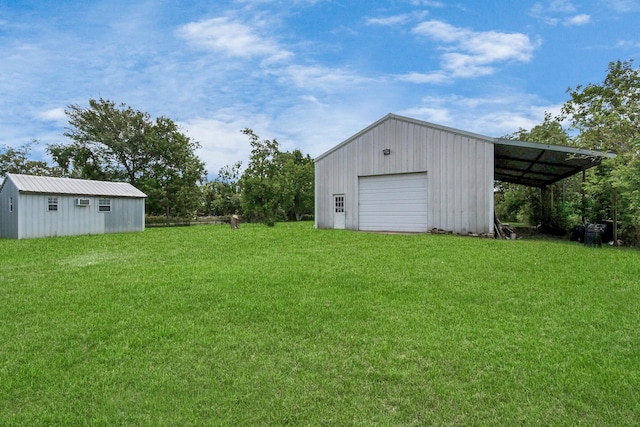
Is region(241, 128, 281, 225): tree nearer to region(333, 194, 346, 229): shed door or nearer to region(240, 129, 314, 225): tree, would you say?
region(240, 129, 314, 225): tree

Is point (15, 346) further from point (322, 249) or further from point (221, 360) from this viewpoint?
point (322, 249)

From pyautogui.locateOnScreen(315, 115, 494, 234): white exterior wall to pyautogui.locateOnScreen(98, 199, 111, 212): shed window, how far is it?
11889 mm

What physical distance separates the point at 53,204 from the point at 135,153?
10764mm

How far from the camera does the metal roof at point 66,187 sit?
1455cm

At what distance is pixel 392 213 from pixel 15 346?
1210cm

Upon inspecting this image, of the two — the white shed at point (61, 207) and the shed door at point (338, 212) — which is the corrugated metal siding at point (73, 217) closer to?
the white shed at point (61, 207)

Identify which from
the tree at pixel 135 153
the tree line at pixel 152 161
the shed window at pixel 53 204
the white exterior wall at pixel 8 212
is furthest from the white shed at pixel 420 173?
the tree at pixel 135 153

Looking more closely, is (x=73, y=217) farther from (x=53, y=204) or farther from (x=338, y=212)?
(x=338, y=212)

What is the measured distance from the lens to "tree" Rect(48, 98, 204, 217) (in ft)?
79.1

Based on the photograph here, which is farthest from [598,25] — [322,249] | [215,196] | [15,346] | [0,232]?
[215,196]

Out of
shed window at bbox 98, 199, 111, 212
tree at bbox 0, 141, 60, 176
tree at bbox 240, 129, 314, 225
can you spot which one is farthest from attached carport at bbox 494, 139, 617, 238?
tree at bbox 0, 141, 60, 176

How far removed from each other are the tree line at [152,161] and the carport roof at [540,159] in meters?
14.6

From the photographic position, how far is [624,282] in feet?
17.1

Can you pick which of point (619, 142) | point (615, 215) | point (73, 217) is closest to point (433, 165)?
point (615, 215)
